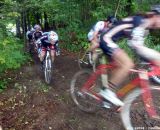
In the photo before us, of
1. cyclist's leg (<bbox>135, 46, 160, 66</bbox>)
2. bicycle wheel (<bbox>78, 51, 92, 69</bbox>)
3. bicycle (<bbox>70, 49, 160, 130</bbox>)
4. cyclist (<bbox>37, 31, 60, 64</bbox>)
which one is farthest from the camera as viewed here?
bicycle wheel (<bbox>78, 51, 92, 69</bbox>)

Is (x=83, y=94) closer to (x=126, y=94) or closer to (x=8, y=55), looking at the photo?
(x=126, y=94)

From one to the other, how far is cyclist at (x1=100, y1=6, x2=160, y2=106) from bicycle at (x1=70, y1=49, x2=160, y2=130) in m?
0.16

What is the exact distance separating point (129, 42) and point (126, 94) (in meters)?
0.95

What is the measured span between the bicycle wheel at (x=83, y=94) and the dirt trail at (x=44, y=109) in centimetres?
26

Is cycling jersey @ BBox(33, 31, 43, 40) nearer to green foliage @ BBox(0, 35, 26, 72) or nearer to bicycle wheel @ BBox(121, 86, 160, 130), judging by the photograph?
green foliage @ BBox(0, 35, 26, 72)

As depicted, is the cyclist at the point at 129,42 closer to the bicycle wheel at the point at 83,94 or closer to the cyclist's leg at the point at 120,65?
the cyclist's leg at the point at 120,65

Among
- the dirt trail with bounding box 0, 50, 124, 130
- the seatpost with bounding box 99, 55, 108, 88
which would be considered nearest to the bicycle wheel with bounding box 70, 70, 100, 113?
the dirt trail with bounding box 0, 50, 124, 130

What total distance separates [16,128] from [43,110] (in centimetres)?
108

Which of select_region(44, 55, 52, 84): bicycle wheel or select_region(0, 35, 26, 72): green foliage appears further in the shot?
select_region(44, 55, 52, 84): bicycle wheel

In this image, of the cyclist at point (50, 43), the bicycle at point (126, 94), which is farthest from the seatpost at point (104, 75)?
the cyclist at point (50, 43)

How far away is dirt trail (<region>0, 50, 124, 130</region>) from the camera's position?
24.9 ft

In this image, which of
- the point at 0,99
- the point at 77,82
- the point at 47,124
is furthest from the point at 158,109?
the point at 0,99

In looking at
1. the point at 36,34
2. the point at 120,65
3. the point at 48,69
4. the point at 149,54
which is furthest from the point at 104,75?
the point at 36,34

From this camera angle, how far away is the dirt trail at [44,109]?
7.59m
